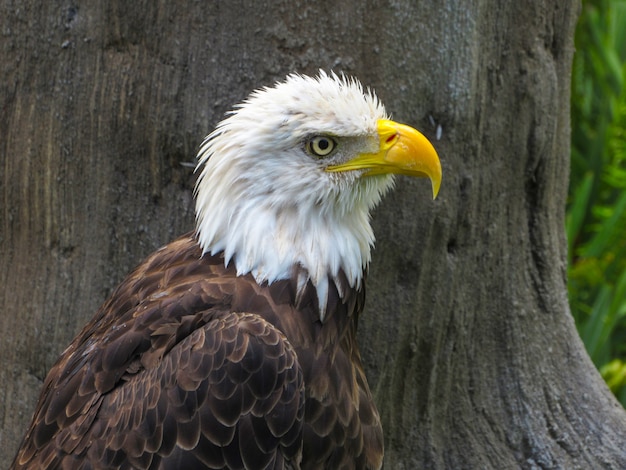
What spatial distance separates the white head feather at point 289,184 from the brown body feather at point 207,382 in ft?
0.32

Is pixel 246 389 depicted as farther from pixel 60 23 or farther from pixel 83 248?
pixel 60 23

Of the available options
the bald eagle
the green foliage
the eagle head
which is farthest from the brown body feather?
the green foliage

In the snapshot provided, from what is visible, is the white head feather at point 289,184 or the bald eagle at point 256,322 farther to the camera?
the white head feather at point 289,184

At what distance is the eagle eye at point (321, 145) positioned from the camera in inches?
118

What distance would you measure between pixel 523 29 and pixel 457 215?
0.86 meters

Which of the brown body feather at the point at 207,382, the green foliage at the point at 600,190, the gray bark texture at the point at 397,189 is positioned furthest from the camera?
the green foliage at the point at 600,190

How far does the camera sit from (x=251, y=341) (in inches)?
110

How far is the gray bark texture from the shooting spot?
3.51m

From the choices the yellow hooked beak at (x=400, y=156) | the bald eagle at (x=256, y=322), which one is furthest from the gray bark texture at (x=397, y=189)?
the yellow hooked beak at (x=400, y=156)

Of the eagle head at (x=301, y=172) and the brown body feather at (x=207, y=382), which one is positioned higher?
the eagle head at (x=301, y=172)

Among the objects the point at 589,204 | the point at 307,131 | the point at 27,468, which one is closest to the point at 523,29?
the point at 307,131

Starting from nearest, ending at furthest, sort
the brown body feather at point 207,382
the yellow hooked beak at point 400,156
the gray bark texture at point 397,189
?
1. the brown body feather at point 207,382
2. the yellow hooked beak at point 400,156
3. the gray bark texture at point 397,189

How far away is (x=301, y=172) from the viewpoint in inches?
118

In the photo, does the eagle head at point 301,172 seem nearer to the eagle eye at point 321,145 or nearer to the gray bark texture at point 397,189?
the eagle eye at point 321,145
